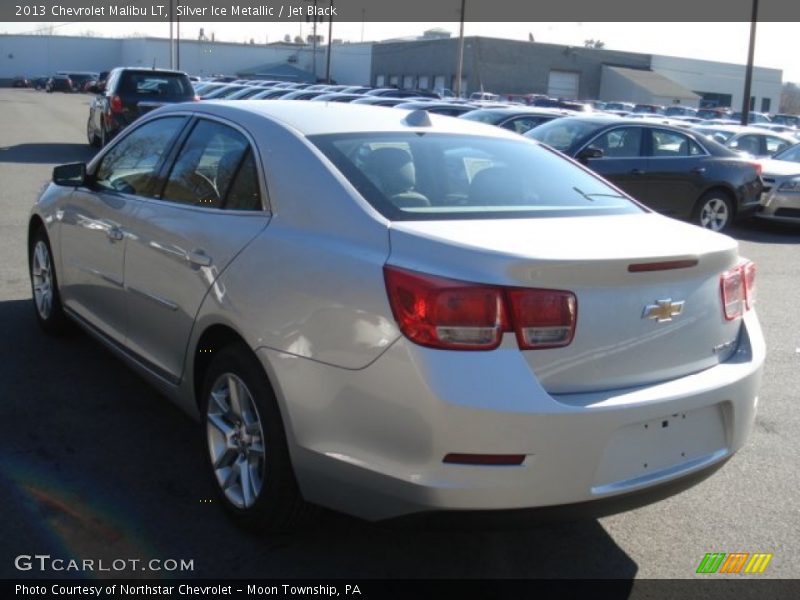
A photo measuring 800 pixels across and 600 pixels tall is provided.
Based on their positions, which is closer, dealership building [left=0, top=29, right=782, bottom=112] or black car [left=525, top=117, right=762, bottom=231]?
black car [left=525, top=117, right=762, bottom=231]

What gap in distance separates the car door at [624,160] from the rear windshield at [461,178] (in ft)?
25.9

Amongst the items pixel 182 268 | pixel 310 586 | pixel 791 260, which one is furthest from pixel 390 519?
pixel 791 260

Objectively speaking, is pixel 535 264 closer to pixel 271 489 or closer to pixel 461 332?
pixel 461 332

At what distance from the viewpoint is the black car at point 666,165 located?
1196 centimetres

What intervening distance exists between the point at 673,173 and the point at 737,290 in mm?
9420

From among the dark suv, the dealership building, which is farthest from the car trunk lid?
the dealership building

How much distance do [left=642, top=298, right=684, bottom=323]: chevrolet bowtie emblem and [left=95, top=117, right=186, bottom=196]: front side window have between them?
2.58 m

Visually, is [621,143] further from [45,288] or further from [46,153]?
[46,153]

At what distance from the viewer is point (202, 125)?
14.0 feet

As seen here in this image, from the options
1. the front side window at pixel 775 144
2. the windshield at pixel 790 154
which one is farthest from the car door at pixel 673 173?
the front side window at pixel 775 144

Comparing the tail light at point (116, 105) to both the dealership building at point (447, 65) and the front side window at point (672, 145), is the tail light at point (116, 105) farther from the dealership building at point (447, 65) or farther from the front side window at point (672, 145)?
the dealership building at point (447, 65)

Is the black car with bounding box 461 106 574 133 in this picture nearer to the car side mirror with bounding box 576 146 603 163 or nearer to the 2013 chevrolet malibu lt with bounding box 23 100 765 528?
the car side mirror with bounding box 576 146 603 163

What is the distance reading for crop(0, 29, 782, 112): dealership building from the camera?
67375mm

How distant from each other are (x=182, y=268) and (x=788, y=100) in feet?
374
